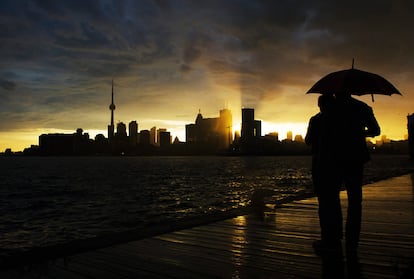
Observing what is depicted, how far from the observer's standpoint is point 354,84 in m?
5.16

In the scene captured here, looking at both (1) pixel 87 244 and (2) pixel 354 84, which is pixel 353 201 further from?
(1) pixel 87 244

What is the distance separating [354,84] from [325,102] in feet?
1.45

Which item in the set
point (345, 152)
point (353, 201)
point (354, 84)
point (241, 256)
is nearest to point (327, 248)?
point (353, 201)

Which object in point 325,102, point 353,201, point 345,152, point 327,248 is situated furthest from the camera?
point 327,248

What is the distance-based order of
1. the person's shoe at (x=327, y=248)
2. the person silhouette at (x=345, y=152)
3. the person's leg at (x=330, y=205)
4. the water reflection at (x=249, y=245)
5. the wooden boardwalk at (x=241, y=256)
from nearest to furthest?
the wooden boardwalk at (x=241, y=256) → the water reflection at (x=249, y=245) → the person silhouette at (x=345, y=152) → the person's leg at (x=330, y=205) → the person's shoe at (x=327, y=248)

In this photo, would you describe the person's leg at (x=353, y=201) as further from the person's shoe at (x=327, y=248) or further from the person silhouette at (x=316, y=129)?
the person silhouette at (x=316, y=129)

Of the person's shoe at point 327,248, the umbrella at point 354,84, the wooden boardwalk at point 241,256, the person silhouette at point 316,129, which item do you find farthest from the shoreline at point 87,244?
the umbrella at point 354,84

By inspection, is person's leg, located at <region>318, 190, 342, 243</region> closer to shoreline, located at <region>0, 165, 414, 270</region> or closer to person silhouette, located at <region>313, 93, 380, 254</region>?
person silhouette, located at <region>313, 93, 380, 254</region>

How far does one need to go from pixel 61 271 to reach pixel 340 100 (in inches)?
168

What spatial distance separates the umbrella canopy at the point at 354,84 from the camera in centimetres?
513

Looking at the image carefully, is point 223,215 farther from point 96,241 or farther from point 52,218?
point 52,218

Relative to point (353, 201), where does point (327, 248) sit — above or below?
below

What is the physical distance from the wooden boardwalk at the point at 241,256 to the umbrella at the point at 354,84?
2.22m

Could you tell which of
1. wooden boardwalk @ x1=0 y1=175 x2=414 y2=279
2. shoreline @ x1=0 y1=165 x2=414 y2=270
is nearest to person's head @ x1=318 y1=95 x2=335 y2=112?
wooden boardwalk @ x1=0 y1=175 x2=414 y2=279
